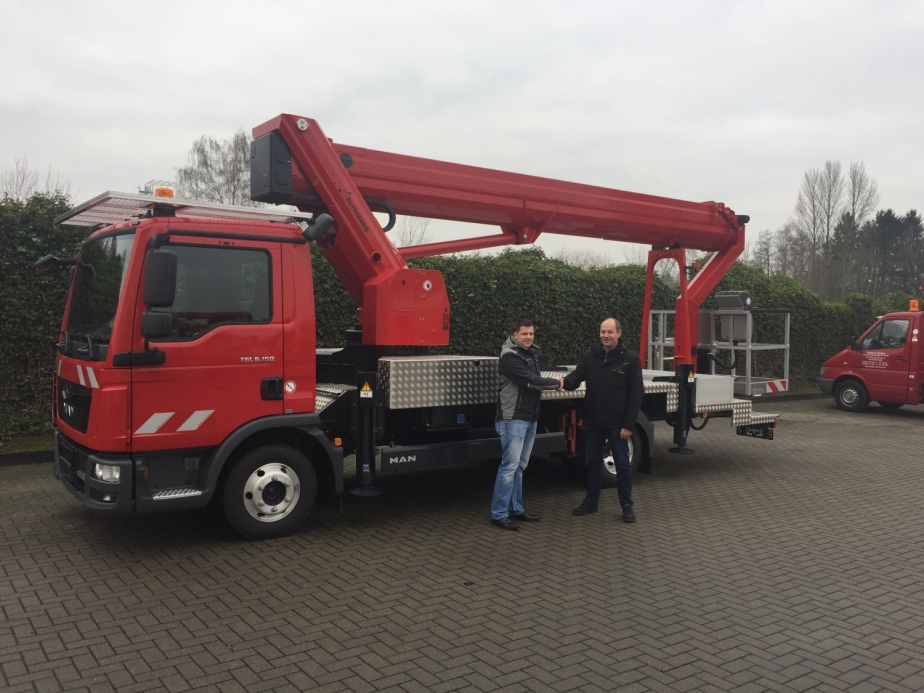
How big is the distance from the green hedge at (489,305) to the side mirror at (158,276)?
17.4ft

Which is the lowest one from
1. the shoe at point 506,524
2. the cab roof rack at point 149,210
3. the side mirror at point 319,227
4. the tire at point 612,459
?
the shoe at point 506,524

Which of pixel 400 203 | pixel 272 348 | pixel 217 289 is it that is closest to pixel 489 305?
pixel 400 203

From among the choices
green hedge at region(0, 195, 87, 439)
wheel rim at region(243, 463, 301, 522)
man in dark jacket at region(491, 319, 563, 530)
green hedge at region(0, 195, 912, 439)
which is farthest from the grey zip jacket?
green hedge at region(0, 195, 87, 439)

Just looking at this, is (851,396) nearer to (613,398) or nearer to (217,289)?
(613,398)

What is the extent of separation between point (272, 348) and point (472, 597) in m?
2.38

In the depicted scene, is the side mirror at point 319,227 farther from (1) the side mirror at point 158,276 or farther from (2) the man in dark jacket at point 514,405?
(2) the man in dark jacket at point 514,405

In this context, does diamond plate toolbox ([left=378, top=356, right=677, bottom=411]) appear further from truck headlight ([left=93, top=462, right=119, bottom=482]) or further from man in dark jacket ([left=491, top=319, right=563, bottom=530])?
truck headlight ([left=93, top=462, right=119, bottom=482])

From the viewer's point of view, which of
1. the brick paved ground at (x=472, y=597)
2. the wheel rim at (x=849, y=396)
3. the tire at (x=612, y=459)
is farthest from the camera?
the wheel rim at (x=849, y=396)

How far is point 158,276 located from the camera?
16.6 ft

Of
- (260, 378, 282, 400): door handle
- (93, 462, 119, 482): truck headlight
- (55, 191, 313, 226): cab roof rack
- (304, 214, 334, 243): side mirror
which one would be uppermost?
(55, 191, 313, 226): cab roof rack

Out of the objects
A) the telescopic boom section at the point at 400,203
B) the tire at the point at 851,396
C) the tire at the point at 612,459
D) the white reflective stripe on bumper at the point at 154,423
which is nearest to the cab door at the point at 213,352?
the white reflective stripe on bumper at the point at 154,423

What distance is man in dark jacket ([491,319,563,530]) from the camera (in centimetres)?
641

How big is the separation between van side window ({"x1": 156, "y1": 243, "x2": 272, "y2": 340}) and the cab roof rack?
0.42 metres

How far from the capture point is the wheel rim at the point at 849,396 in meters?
16.0
